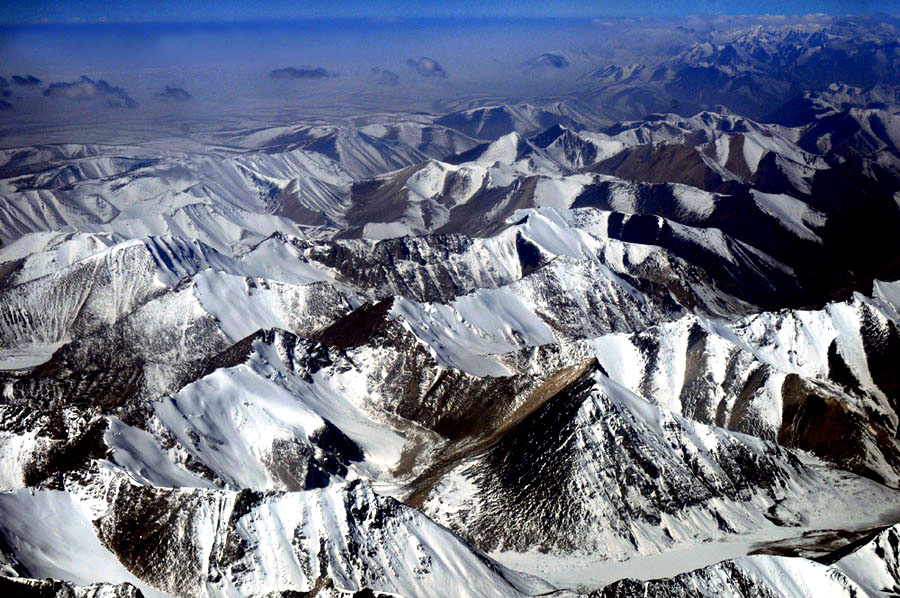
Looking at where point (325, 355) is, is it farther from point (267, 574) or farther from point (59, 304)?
point (59, 304)

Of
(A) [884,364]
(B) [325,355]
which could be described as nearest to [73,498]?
(B) [325,355]

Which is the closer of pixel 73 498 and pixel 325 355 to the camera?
pixel 73 498

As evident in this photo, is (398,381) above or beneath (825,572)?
beneath

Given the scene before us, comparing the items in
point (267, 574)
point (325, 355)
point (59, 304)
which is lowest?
point (59, 304)

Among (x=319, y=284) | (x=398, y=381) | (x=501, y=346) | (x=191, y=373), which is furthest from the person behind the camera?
(x=319, y=284)

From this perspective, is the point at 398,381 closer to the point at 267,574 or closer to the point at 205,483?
the point at 205,483

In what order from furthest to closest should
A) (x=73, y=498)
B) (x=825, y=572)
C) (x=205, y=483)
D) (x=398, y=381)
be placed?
(x=398, y=381)
(x=205, y=483)
(x=73, y=498)
(x=825, y=572)

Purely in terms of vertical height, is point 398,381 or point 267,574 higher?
point 267,574

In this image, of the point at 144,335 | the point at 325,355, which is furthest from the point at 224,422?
the point at 144,335

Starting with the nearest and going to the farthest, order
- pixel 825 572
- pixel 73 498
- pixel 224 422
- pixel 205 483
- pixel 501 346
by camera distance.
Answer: pixel 825 572
pixel 73 498
pixel 205 483
pixel 224 422
pixel 501 346
